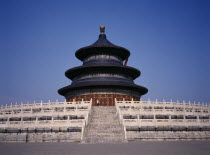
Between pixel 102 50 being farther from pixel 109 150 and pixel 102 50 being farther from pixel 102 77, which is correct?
pixel 109 150

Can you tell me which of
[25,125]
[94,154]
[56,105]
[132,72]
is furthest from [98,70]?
[94,154]

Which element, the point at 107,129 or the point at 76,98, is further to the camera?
the point at 76,98

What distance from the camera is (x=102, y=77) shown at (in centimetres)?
3903

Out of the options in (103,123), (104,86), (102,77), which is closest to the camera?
(103,123)

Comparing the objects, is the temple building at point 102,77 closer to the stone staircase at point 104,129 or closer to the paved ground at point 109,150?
the stone staircase at point 104,129

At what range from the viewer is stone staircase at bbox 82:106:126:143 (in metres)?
15.0

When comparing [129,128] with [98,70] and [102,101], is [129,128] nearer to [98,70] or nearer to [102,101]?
[102,101]

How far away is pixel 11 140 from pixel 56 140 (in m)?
4.51

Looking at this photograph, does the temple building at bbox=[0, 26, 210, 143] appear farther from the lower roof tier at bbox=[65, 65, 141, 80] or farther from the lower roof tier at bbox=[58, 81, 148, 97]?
the lower roof tier at bbox=[65, 65, 141, 80]

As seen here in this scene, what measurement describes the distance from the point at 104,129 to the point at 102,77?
73.6 feet

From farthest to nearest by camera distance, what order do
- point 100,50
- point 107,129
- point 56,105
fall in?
1. point 100,50
2. point 56,105
3. point 107,129

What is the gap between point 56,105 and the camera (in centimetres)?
2497

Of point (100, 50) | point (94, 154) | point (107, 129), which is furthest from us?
point (100, 50)

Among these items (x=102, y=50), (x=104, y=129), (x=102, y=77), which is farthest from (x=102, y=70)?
(x=104, y=129)
